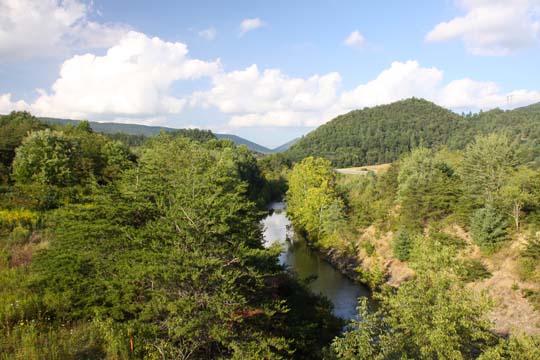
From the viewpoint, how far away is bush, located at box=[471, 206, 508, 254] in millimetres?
25484

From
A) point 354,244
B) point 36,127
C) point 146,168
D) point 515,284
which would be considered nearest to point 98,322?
point 146,168

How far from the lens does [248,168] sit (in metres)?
70.4

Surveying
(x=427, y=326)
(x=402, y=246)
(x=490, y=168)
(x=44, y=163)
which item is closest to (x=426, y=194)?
(x=402, y=246)

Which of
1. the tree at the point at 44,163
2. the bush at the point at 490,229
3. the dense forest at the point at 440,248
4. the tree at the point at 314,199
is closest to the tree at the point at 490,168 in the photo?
the dense forest at the point at 440,248

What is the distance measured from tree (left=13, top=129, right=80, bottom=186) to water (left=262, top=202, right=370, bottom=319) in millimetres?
19749

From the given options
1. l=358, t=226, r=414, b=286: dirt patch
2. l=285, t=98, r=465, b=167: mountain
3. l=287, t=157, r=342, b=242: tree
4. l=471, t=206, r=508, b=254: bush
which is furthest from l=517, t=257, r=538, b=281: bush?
l=285, t=98, r=465, b=167: mountain

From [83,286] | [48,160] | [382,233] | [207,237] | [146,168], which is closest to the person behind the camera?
[207,237]

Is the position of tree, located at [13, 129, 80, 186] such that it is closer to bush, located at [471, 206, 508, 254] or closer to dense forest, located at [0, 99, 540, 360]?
dense forest, located at [0, 99, 540, 360]

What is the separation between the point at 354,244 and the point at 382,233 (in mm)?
3103

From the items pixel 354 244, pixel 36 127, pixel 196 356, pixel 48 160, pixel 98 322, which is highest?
pixel 36 127

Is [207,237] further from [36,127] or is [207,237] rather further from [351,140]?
[351,140]

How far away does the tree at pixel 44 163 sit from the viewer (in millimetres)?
30031

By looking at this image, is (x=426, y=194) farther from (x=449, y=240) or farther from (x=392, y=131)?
(x=392, y=131)

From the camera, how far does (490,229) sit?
25734 millimetres
